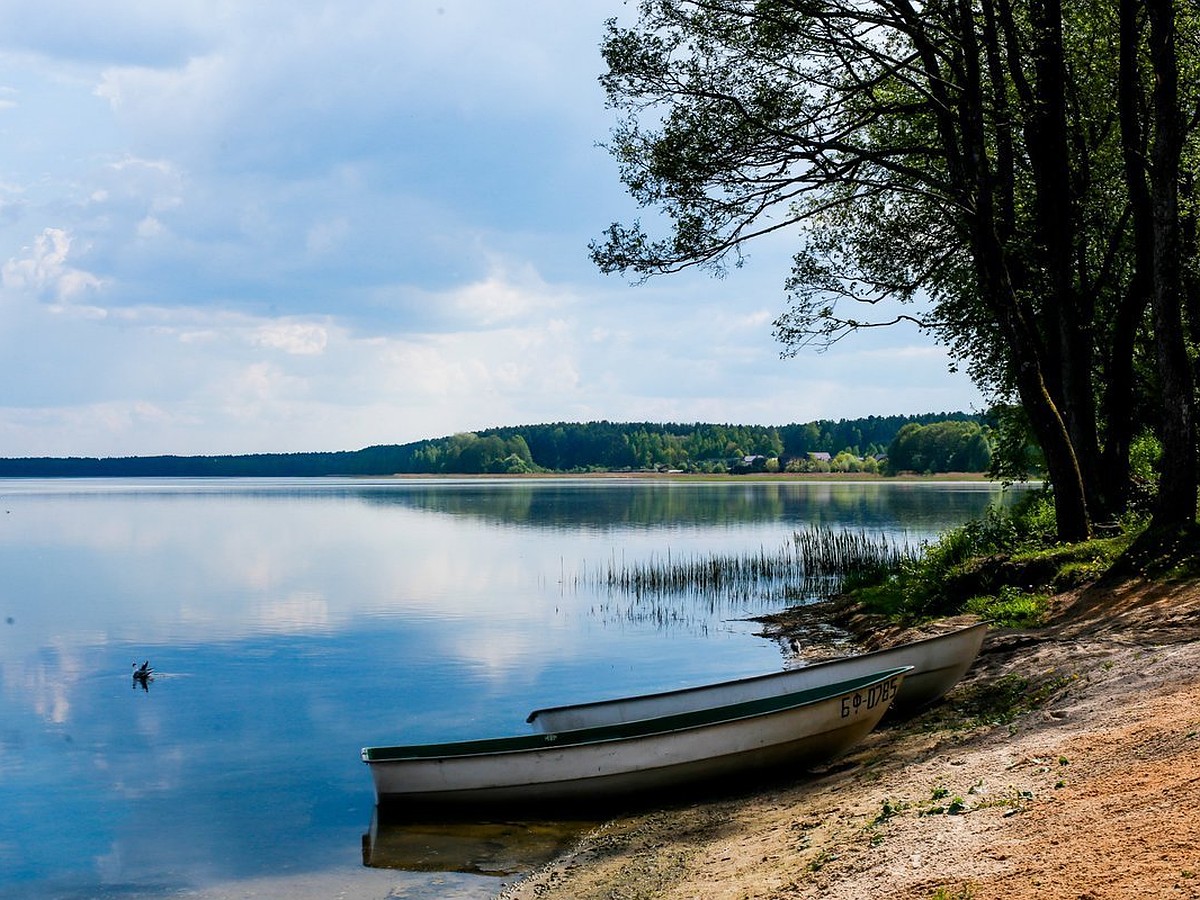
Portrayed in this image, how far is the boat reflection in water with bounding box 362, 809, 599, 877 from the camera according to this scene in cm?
995

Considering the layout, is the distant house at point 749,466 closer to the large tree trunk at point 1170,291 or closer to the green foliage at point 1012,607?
the green foliage at point 1012,607

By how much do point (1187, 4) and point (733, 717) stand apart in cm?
1522

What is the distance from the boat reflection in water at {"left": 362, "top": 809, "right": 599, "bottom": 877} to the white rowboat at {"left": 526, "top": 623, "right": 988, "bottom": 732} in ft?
6.88

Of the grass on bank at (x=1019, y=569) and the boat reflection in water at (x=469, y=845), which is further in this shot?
Result: the grass on bank at (x=1019, y=569)

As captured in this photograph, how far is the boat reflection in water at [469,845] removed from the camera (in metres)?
9.95

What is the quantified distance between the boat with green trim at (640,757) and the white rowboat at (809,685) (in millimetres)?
1284

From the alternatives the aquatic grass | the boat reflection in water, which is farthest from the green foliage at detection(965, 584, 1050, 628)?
the aquatic grass

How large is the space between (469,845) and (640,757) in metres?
1.88

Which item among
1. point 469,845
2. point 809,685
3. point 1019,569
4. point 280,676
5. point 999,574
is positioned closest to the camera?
point 469,845

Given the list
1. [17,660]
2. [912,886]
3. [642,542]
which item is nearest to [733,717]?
[912,886]

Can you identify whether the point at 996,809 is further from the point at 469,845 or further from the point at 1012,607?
the point at 1012,607

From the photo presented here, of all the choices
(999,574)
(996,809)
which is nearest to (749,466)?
(999,574)

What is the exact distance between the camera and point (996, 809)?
23.7ft

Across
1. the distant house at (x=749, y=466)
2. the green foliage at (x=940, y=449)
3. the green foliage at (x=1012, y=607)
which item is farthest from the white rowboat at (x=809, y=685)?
the distant house at (x=749, y=466)
